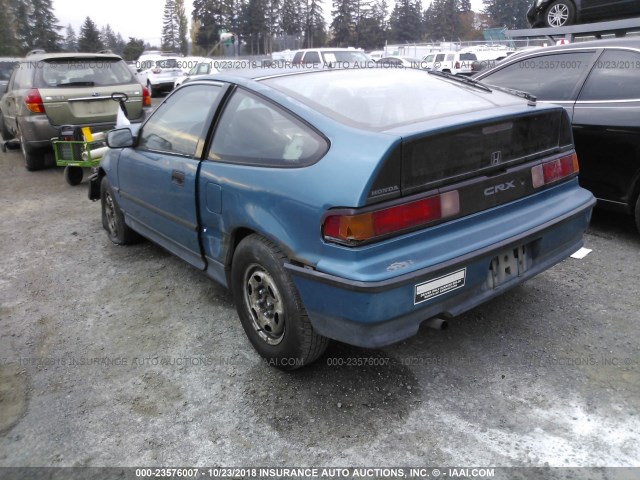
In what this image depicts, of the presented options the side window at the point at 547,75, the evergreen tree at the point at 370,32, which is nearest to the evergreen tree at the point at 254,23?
the evergreen tree at the point at 370,32

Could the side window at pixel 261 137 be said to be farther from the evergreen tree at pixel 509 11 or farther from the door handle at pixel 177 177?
the evergreen tree at pixel 509 11

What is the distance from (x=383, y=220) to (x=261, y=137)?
3.01 ft

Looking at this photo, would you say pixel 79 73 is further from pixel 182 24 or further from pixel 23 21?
pixel 182 24

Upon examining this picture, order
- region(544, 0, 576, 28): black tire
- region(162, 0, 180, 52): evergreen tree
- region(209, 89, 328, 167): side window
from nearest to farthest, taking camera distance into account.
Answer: region(209, 89, 328, 167): side window → region(544, 0, 576, 28): black tire → region(162, 0, 180, 52): evergreen tree

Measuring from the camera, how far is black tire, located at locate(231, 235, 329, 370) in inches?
101

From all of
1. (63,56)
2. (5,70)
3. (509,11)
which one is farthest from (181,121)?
(509,11)

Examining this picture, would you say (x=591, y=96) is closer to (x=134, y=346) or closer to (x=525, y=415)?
(x=525, y=415)

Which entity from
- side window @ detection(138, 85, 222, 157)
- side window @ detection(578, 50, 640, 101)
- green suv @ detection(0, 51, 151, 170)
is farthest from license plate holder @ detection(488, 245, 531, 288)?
green suv @ detection(0, 51, 151, 170)

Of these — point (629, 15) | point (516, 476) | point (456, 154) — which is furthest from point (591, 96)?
point (629, 15)

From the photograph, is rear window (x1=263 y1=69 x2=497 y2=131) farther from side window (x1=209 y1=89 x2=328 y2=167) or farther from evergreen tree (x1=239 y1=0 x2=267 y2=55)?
evergreen tree (x1=239 y1=0 x2=267 y2=55)

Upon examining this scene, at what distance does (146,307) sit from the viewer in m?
3.71

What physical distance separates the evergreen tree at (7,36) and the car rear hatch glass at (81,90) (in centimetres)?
4652

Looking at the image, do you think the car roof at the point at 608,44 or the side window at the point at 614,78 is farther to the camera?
the car roof at the point at 608,44

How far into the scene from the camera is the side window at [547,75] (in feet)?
15.1
